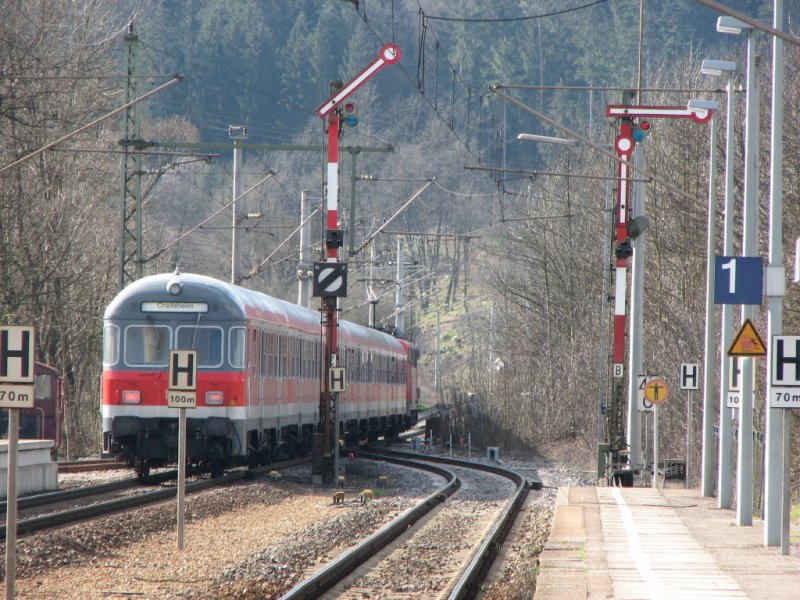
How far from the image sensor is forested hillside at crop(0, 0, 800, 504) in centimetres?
3288

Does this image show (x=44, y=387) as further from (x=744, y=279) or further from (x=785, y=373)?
(x=785, y=373)

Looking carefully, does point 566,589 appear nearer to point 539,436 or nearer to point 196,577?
point 196,577

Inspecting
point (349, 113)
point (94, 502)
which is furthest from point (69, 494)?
point (349, 113)

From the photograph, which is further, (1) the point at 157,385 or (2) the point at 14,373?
(1) the point at 157,385

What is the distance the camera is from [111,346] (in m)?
22.5

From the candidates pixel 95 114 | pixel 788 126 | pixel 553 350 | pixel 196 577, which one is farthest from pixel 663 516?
pixel 553 350

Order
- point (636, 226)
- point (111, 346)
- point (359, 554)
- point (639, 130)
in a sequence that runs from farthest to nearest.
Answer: point (639, 130)
point (636, 226)
point (111, 346)
point (359, 554)

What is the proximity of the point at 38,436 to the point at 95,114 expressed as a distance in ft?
47.8

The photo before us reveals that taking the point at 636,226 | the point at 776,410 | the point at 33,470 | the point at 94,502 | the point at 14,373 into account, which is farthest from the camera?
the point at 636,226

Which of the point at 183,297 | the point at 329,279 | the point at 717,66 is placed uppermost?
the point at 717,66

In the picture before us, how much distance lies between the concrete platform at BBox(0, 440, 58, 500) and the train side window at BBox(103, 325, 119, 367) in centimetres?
208

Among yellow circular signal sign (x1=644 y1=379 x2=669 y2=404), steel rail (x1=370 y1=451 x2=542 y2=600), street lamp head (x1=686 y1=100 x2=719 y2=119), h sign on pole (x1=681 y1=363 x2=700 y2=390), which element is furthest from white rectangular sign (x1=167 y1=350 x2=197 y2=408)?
h sign on pole (x1=681 y1=363 x2=700 y2=390)

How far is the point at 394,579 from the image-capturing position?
40.8ft

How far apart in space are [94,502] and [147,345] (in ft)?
13.6
